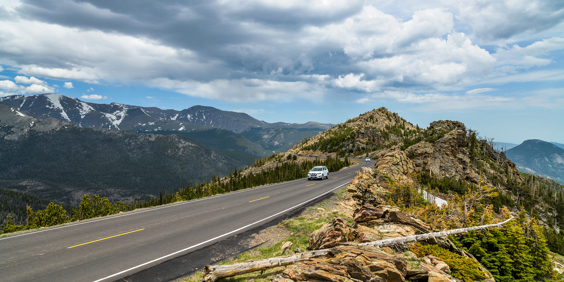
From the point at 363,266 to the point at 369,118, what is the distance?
120811 mm

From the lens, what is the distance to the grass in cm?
765

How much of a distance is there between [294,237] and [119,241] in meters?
7.59

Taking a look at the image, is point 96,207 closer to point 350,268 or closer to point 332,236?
point 332,236

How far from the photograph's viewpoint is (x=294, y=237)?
11438mm

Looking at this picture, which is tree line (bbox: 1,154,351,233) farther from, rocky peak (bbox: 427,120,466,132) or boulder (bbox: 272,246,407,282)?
rocky peak (bbox: 427,120,466,132)

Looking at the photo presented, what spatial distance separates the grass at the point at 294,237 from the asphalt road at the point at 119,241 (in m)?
1.67

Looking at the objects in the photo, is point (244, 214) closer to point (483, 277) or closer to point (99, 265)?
point (99, 265)

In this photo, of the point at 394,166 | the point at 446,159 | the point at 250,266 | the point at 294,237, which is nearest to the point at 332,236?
the point at 250,266

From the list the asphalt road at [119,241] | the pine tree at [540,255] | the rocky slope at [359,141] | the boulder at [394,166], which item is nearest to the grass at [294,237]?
the asphalt road at [119,241]

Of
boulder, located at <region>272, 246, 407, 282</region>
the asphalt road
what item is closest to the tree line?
the asphalt road

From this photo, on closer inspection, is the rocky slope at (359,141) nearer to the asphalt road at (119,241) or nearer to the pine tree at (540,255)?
the pine tree at (540,255)

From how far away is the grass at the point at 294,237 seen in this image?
765cm

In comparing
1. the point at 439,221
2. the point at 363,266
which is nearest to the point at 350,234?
the point at 363,266

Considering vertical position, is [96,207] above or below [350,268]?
below
